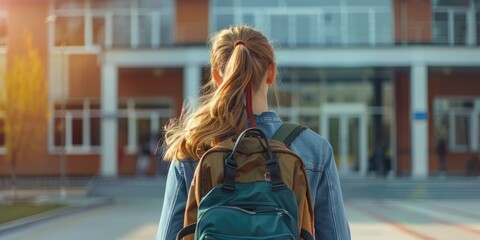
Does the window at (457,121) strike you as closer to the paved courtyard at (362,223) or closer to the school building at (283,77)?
the school building at (283,77)

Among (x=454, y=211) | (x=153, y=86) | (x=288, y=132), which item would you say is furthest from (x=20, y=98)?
(x=288, y=132)

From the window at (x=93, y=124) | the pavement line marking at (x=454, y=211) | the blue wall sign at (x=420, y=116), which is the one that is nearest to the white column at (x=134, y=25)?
the window at (x=93, y=124)

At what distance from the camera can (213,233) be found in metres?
1.74

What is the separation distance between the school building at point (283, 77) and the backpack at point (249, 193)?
24.5 metres

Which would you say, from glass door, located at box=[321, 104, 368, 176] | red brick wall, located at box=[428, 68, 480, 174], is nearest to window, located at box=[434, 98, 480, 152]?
red brick wall, located at box=[428, 68, 480, 174]

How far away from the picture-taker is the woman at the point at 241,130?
2018mm

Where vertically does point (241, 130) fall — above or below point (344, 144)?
above

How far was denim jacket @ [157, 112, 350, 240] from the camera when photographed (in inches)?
79.9

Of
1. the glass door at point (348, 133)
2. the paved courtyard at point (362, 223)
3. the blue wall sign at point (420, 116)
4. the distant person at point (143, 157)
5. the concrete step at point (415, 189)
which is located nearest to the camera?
the paved courtyard at point (362, 223)

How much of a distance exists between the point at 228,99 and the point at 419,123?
24.3 m

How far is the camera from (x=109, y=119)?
1017 inches

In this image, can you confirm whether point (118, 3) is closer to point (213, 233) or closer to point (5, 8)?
point (5, 8)

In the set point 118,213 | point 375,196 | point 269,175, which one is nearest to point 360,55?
point 375,196

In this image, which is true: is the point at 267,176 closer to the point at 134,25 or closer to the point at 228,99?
the point at 228,99
